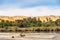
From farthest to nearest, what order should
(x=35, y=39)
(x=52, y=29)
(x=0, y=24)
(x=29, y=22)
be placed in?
(x=29, y=22), (x=0, y=24), (x=52, y=29), (x=35, y=39)

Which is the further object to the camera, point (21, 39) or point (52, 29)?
point (52, 29)

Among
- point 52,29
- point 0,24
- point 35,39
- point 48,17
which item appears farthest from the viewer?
point 48,17

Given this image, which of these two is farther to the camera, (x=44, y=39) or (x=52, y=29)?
(x=52, y=29)

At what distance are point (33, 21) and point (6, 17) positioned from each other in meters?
22.9

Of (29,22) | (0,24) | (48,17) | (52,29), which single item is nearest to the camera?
(52,29)

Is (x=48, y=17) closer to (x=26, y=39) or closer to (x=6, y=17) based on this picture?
(x=6, y=17)

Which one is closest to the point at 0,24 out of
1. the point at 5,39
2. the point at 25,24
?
the point at 25,24

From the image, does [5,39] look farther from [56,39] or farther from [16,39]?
[56,39]

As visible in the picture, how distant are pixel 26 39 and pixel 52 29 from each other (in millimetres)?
17680

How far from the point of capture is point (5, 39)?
3034 centimetres

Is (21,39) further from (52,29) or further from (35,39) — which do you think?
(52,29)

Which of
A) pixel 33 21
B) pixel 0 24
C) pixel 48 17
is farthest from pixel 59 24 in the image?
pixel 48 17

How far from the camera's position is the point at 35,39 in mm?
29500

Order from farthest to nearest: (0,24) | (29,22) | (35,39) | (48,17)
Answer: (48,17) → (29,22) → (0,24) → (35,39)
